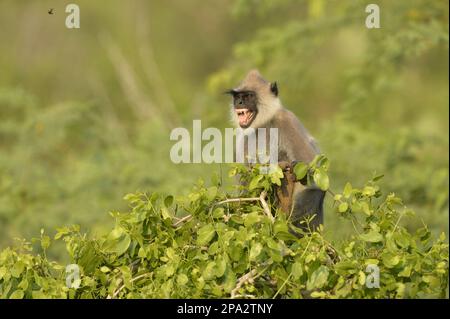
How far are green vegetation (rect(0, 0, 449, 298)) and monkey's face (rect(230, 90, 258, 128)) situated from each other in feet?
2.44

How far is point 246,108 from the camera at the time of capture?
6793 mm

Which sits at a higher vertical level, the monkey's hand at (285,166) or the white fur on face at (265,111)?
the white fur on face at (265,111)

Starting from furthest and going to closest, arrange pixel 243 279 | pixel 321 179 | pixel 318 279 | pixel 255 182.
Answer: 1. pixel 255 182
2. pixel 321 179
3. pixel 243 279
4. pixel 318 279

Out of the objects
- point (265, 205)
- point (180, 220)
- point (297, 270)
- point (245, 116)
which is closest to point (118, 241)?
point (180, 220)

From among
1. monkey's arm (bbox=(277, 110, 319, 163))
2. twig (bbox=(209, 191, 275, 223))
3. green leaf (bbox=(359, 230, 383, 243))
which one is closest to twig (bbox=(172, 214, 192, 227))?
twig (bbox=(209, 191, 275, 223))

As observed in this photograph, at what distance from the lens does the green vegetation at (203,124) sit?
15.5 ft

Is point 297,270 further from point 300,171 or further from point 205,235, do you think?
point 300,171

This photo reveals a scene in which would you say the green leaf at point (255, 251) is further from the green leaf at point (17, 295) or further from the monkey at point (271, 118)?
the monkey at point (271, 118)

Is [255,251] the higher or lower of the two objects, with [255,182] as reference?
lower

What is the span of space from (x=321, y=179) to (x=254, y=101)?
6.73ft

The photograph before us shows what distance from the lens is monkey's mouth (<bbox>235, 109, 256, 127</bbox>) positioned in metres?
6.75

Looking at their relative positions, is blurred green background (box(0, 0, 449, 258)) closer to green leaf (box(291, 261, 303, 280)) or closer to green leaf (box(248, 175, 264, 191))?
green leaf (box(248, 175, 264, 191))

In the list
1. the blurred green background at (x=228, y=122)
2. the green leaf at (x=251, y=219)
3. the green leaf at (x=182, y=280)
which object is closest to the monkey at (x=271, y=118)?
the blurred green background at (x=228, y=122)

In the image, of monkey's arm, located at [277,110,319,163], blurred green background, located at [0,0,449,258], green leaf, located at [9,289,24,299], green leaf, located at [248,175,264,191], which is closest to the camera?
green leaf, located at [9,289,24,299]
